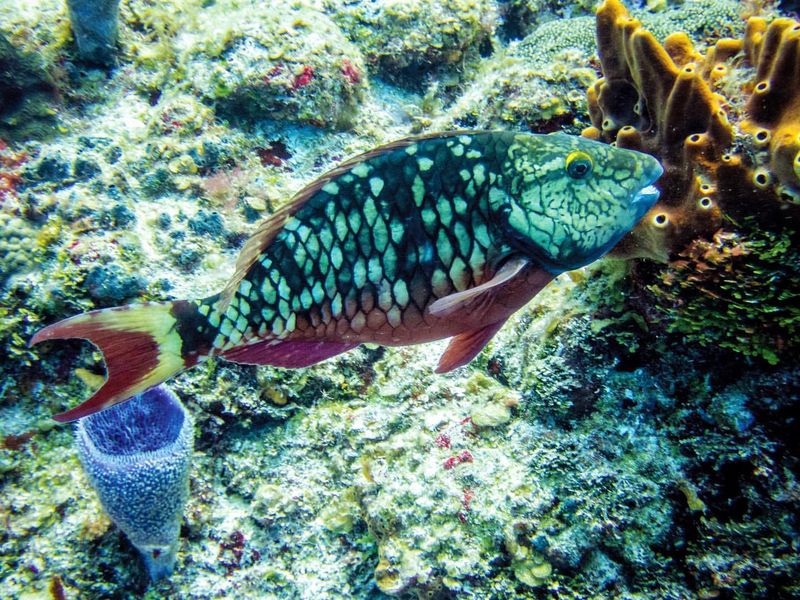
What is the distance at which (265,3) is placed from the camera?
475 centimetres

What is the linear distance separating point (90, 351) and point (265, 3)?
3.87 metres

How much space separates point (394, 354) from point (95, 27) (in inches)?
178

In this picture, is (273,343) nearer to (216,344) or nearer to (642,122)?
(216,344)

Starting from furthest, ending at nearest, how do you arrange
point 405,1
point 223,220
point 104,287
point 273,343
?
1. point 405,1
2. point 223,220
3. point 104,287
4. point 273,343

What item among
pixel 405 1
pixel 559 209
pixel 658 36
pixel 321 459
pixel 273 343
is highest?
A: pixel 405 1

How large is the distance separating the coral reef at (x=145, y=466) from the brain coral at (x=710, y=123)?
3.12 metres

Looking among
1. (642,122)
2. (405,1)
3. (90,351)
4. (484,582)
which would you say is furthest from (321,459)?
(405,1)

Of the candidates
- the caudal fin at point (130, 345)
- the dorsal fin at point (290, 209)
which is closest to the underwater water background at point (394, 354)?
the caudal fin at point (130, 345)

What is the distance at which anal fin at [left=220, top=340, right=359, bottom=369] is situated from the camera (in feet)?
7.39

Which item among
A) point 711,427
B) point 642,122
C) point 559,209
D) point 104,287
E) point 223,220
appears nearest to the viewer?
point 559,209

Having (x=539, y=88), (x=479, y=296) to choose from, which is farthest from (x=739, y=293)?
(x=539, y=88)

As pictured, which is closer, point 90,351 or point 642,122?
point 642,122

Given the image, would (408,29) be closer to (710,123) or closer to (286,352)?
(710,123)

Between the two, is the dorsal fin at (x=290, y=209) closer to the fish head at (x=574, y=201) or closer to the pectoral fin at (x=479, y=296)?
the fish head at (x=574, y=201)
